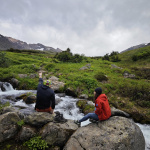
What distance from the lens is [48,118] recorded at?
254 inches

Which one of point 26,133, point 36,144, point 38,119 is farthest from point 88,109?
point 26,133

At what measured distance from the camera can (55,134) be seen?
226 inches

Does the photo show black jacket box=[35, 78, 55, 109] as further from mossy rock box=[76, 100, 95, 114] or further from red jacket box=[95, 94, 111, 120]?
mossy rock box=[76, 100, 95, 114]

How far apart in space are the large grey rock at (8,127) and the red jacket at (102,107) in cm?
509

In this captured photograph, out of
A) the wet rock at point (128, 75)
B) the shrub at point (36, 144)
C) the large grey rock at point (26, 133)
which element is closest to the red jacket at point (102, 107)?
the shrub at point (36, 144)

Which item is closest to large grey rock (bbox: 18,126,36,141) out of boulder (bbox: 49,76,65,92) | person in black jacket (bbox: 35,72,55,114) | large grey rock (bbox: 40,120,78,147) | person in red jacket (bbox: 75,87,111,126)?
large grey rock (bbox: 40,120,78,147)

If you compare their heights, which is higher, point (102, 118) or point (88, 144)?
point (102, 118)

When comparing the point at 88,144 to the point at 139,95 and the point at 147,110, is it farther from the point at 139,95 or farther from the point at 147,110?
the point at 139,95

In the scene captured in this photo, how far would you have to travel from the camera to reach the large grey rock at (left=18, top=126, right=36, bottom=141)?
5.52 m

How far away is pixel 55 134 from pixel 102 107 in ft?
10.6

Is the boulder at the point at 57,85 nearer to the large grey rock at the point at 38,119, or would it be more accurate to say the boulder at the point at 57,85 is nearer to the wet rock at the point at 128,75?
the large grey rock at the point at 38,119

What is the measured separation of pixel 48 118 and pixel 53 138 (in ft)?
4.07

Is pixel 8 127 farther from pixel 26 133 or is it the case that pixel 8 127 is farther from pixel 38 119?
pixel 38 119

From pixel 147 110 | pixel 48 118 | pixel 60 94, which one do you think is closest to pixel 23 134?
pixel 48 118
